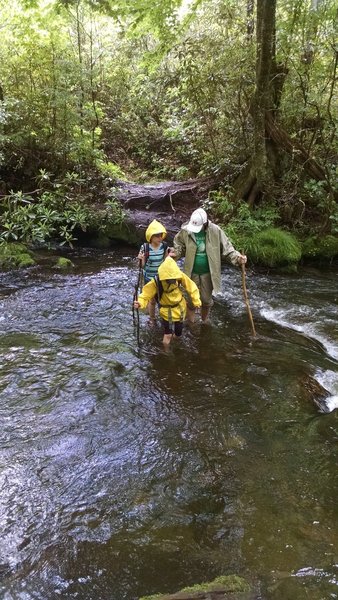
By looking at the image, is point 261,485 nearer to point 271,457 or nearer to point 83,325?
point 271,457

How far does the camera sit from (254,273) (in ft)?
36.3

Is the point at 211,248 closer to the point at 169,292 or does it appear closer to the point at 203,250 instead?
the point at 203,250

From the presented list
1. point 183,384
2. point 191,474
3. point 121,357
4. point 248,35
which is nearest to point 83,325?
point 121,357

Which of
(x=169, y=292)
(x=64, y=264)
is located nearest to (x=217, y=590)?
(x=169, y=292)

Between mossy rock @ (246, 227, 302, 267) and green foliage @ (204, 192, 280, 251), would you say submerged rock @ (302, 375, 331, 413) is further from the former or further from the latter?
green foliage @ (204, 192, 280, 251)

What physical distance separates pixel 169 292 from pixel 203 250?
1218 mm

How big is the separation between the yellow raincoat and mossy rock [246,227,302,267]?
→ 500 centimetres

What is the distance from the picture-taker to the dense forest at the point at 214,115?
1073 centimetres

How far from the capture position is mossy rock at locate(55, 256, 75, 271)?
11.2 meters

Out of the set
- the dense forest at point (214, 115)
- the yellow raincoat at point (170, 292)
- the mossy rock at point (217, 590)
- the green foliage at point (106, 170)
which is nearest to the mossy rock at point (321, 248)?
the dense forest at point (214, 115)

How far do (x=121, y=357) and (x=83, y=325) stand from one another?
1.51 meters

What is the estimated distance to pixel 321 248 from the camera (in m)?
11.5

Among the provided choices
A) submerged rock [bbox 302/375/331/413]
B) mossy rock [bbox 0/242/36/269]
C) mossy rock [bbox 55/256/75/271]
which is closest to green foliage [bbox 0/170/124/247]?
mossy rock [bbox 0/242/36/269]

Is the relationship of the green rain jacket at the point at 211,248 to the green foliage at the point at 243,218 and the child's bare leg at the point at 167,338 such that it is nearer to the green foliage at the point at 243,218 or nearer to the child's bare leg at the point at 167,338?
the child's bare leg at the point at 167,338
